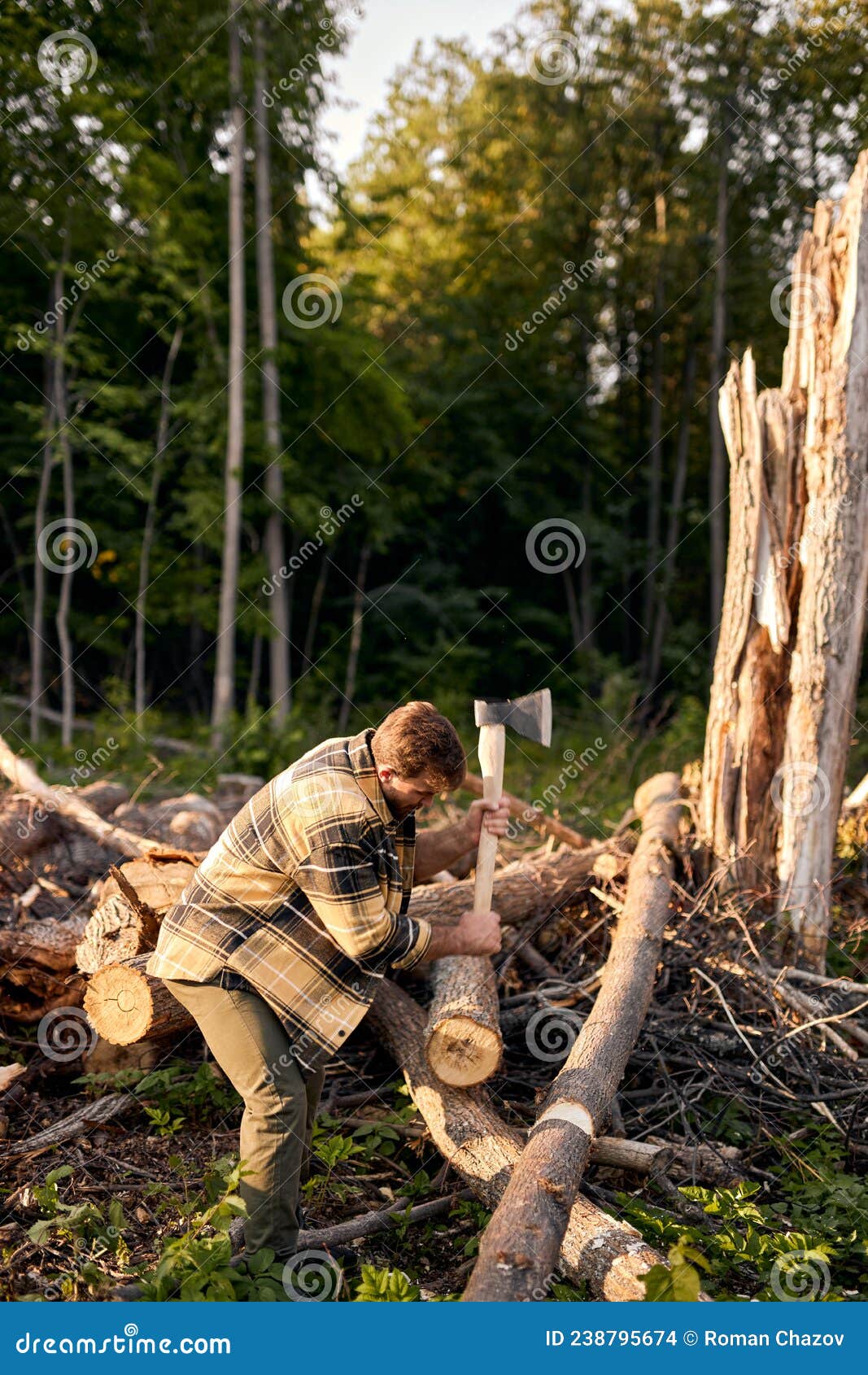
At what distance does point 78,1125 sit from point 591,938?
103 inches

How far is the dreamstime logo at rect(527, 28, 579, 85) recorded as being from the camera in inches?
655

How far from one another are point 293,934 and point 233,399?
36.9 feet

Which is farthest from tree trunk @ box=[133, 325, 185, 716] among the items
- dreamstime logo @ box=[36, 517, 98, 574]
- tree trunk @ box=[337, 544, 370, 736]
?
tree trunk @ box=[337, 544, 370, 736]

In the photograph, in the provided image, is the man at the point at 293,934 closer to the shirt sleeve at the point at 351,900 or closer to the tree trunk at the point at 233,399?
the shirt sleeve at the point at 351,900

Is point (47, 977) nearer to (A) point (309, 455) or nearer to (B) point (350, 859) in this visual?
(B) point (350, 859)

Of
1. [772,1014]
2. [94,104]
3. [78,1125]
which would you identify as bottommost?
Answer: [78,1125]

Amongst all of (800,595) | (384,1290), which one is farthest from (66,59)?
(384,1290)

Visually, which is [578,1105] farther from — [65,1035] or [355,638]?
[355,638]

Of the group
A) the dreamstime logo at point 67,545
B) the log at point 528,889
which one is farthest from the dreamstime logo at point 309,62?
the log at point 528,889

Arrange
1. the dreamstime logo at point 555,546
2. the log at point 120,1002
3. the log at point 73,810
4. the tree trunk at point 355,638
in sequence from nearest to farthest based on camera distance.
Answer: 1. the log at point 120,1002
2. the log at point 73,810
3. the tree trunk at point 355,638
4. the dreamstime logo at point 555,546

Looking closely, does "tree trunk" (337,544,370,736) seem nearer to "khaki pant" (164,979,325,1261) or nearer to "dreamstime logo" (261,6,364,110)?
"dreamstime logo" (261,6,364,110)

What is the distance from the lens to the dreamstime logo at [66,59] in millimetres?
11961

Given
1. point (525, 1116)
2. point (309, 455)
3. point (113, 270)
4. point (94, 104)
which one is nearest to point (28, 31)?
point (94, 104)

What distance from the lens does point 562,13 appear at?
56.3 feet
